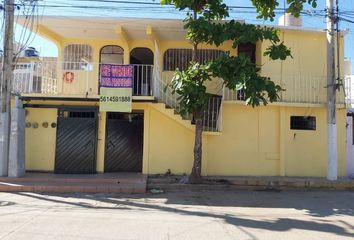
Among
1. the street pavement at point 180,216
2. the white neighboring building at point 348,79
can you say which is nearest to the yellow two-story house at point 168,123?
the white neighboring building at point 348,79

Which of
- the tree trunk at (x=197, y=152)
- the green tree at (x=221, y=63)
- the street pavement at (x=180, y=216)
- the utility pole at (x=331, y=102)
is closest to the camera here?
the street pavement at (x=180, y=216)

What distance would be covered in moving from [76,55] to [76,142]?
3726 millimetres

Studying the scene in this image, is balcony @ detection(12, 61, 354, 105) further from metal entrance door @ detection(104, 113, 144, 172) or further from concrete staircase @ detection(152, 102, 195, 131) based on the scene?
metal entrance door @ detection(104, 113, 144, 172)

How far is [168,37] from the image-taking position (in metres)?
16.1

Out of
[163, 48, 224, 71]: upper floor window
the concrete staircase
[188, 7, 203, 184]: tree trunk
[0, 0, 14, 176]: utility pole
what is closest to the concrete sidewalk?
[188, 7, 203, 184]: tree trunk

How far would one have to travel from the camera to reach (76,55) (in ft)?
54.9

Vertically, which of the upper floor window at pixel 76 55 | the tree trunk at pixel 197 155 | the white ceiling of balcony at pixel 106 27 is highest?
the white ceiling of balcony at pixel 106 27

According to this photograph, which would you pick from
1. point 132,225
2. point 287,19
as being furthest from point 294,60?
point 132,225

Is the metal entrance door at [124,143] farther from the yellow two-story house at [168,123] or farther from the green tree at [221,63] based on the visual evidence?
the green tree at [221,63]

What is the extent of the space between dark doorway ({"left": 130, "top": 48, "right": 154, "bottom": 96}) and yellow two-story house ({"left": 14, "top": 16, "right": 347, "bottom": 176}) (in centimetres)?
5

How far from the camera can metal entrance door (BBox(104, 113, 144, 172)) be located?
15.6m

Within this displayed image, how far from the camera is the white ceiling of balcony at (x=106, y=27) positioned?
14.6m

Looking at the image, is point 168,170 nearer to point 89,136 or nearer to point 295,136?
point 89,136

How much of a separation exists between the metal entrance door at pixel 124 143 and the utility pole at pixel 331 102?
687cm
